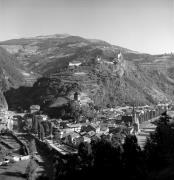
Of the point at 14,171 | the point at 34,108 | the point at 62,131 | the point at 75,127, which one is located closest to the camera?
the point at 14,171

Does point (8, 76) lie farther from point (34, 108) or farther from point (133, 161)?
point (133, 161)

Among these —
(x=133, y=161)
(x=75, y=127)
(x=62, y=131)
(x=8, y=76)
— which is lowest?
(x=75, y=127)

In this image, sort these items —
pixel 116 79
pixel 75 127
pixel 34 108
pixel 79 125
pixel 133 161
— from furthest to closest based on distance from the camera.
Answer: pixel 116 79 < pixel 34 108 < pixel 79 125 < pixel 75 127 < pixel 133 161

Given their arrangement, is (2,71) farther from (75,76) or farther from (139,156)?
(139,156)

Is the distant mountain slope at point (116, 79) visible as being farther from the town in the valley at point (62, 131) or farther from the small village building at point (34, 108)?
the town in the valley at point (62, 131)

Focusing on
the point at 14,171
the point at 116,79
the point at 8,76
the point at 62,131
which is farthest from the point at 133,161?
the point at 8,76

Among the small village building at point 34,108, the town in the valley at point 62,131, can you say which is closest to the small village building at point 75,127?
the town in the valley at point 62,131

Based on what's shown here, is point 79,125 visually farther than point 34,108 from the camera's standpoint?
No

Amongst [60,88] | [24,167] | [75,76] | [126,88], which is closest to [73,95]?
[60,88]

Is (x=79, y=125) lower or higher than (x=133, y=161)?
lower
